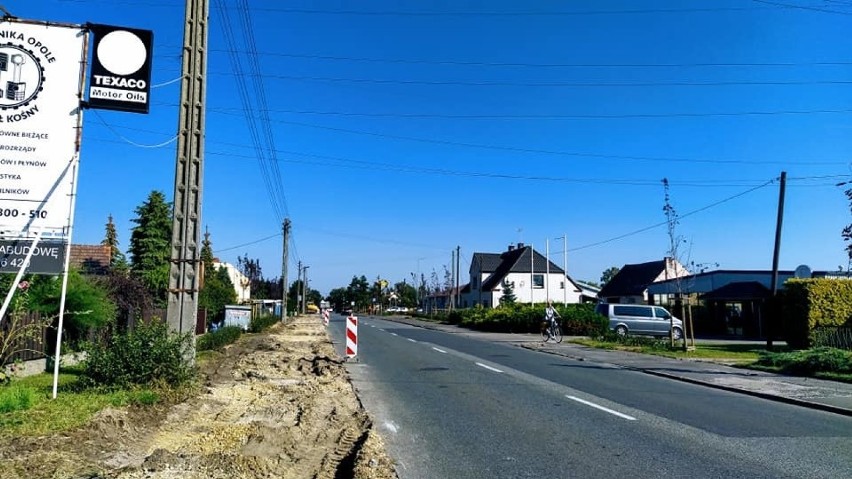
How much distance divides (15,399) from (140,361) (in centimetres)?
225

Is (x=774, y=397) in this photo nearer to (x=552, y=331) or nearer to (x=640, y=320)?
(x=552, y=331)

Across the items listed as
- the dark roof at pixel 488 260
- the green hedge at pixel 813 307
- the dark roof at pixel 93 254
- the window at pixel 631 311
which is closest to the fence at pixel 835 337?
the green hedge at pixel 813 307

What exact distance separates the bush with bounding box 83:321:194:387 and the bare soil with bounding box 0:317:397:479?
0.67m

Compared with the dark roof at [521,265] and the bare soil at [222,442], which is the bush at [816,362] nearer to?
the bare soil at [222,442]

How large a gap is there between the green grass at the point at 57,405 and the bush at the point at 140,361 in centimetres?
34

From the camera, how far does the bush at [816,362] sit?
1697cm

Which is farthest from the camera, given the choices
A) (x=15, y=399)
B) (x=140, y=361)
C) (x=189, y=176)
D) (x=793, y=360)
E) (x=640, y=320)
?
(x=640, y=320)

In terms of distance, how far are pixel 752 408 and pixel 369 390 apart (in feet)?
22.8

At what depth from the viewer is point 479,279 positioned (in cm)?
8550

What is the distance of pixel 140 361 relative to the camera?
34.8ft

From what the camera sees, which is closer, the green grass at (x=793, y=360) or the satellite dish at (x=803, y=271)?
the green grass at (x=793, y=360)

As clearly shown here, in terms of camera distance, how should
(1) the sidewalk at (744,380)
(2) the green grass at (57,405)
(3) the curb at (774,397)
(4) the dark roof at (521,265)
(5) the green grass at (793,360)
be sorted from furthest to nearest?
(4) the dark roof at (521,265) → (5) the green grass at (793,360) → (1) the sidewalk at (744,380) → (3) the curb at (774,397) → (2) the green grass at (57,405)

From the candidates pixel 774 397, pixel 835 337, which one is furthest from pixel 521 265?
pixel 774 397

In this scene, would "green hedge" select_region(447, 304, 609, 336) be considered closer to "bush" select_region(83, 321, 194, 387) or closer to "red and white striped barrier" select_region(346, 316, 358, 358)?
"red and white striped barrier" select_region(346, 316, 358, 358)
